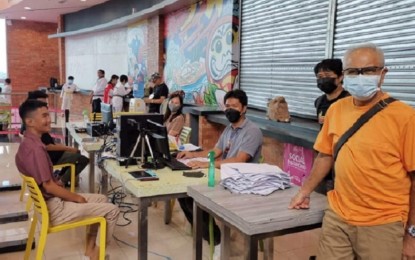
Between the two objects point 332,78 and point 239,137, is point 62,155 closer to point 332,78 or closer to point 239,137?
point 239,137

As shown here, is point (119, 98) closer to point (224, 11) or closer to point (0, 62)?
point (224, 11)

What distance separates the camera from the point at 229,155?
3.16 m

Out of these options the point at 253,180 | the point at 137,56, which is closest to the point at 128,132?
the point at 253,180

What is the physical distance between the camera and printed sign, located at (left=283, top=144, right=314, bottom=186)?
4238 mm

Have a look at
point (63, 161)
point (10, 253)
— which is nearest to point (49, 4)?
point (63, 161)

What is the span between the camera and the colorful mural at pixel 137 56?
9922 mm

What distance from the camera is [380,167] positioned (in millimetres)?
1631

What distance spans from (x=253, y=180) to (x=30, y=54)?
1674cm

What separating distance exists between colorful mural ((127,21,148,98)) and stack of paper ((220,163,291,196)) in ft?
25.0

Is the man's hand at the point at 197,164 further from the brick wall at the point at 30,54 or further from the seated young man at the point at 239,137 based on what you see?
the brick wall at the point at 30,54

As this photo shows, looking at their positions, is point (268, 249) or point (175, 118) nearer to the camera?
point (268, 249)

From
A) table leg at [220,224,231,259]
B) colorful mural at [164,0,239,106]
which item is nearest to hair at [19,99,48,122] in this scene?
table leg at [220,224,231,259]

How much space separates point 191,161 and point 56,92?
40.2 ft

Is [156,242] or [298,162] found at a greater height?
[298,162]
